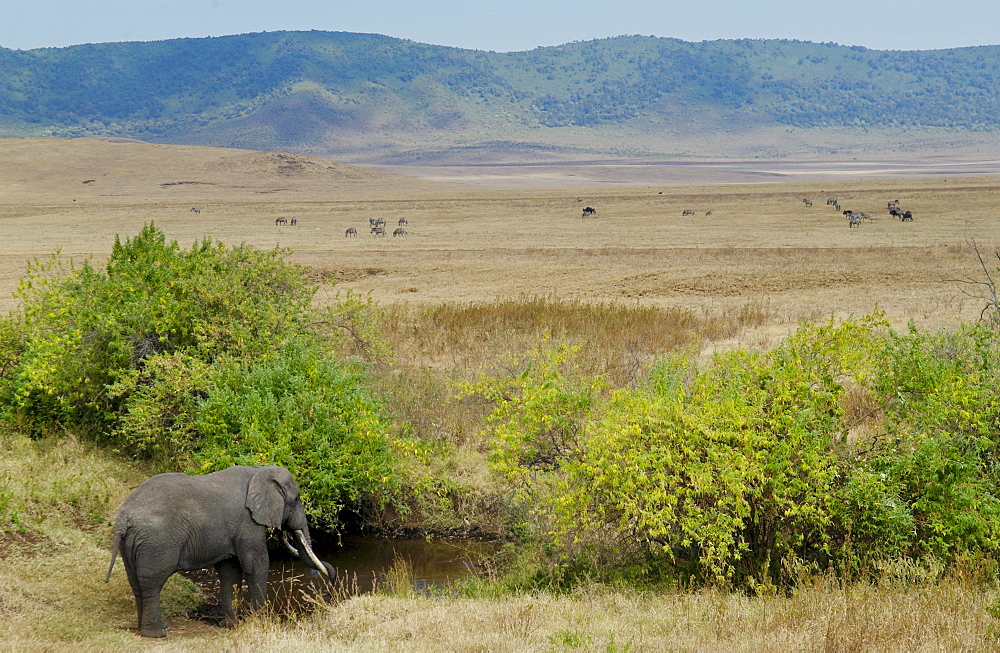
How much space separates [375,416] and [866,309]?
1606 cm

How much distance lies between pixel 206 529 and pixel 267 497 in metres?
0.62

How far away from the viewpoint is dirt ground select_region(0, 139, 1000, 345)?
27.6m

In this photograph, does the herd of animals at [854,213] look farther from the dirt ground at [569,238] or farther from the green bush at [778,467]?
the green bush at [778,467]

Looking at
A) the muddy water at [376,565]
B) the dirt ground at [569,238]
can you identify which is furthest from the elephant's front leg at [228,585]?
the dirt ground at [569,238]

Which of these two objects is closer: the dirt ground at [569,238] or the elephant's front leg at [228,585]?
the elephant's front leg at [228,585]

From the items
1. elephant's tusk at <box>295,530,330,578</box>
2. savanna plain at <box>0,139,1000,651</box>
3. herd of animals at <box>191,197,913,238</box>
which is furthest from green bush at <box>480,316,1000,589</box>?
herd of animals at <box>191,197,913,238</box>

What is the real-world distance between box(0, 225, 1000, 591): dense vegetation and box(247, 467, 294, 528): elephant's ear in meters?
1.42

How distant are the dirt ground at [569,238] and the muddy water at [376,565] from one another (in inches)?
223

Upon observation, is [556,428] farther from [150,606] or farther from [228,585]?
[150,606]

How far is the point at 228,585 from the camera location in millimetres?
9266

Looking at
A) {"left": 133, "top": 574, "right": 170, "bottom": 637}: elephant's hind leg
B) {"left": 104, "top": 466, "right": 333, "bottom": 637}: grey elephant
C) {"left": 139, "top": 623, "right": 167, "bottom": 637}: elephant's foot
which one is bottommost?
{"left": 139, "top": 623, "right": 167, "bottom": 637}: elephant's foot

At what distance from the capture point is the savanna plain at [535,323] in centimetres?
758

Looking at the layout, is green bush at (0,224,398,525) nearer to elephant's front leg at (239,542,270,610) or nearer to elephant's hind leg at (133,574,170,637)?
elephant's front leg at (239,542,270,610)

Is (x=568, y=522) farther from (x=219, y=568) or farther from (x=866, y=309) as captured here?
(x=866, y=309)
